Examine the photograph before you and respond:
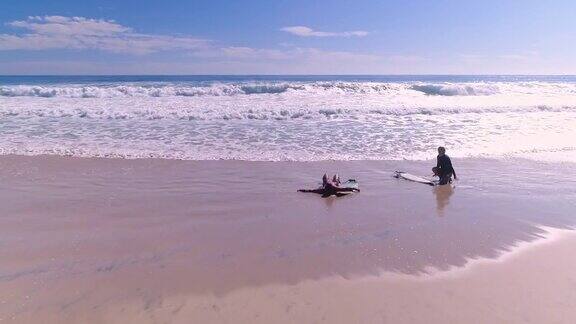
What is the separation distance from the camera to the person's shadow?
25.4 feet

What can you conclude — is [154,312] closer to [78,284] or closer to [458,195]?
[78,284]

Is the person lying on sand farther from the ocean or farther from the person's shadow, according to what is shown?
the ocean

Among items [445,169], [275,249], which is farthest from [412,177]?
[275,249]

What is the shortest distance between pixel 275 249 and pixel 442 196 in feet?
13.3

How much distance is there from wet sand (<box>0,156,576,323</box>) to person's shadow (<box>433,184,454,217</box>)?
34mm

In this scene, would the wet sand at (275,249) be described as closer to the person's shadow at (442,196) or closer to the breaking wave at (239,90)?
the person's shadow at (442,196)

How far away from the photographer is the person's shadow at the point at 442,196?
25.4 feet

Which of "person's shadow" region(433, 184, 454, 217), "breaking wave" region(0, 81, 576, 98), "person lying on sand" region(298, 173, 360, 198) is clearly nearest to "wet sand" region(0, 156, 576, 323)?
"person's shadow" region(433, 184, 454, 217)

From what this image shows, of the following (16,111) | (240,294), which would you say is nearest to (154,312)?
(240,294)

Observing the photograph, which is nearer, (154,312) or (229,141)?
(154,312)

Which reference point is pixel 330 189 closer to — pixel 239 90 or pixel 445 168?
pixel 445 168

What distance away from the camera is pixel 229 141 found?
46.4 feet

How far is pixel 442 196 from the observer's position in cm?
855

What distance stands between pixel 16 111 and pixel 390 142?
17.2 meters
